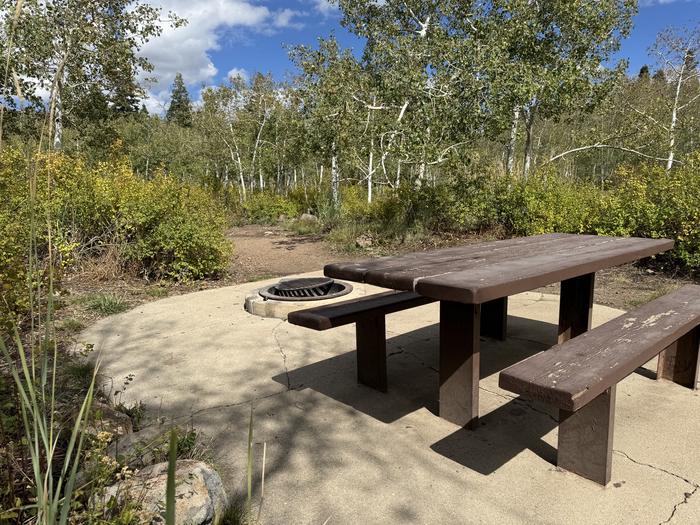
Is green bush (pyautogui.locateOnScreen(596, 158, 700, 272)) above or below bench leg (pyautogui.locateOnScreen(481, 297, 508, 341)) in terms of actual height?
above

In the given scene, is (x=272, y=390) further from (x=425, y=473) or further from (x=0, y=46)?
(x=0, y=46)

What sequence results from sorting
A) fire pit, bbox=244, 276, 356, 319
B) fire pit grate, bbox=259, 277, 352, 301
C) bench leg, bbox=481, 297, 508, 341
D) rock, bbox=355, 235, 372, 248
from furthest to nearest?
rock, bbox=355, 235, 372, 248 < fire pit grate, bbox=259, 277, 352, 301 < fire pit, bbox=244, 276, 356, 319 < bench leg, bbox=481, 297, 508, 341

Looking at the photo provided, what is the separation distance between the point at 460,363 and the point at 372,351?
24.3 inches

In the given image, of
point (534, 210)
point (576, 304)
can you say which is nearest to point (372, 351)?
point (576, 304)

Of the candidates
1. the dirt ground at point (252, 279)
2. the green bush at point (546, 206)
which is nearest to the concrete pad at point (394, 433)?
the dirt ground at point (252, 279)

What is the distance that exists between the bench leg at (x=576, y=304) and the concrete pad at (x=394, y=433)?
29 centimetres

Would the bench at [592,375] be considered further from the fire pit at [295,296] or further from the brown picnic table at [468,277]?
the fire pit at [295,296]

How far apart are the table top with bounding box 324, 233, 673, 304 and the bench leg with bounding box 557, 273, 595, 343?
0.29 metres

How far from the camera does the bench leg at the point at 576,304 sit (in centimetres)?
339

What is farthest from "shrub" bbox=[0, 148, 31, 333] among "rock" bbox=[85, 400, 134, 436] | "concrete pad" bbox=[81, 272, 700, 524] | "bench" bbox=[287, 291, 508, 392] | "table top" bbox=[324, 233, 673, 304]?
"table top" bbox=[324, 233, 673, 304]

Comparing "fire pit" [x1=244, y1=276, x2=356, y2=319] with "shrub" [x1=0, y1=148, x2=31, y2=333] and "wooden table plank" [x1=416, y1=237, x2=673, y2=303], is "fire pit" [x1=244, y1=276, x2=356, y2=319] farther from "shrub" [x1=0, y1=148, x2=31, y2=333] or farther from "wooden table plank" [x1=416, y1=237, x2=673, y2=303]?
"wooden table plank" [x1=416, y1=237, x2=673, y2=303]

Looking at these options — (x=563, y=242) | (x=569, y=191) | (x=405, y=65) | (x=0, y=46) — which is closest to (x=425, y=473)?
(x=563, y=242)

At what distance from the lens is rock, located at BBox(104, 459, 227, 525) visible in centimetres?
152

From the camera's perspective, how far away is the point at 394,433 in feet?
7.91
